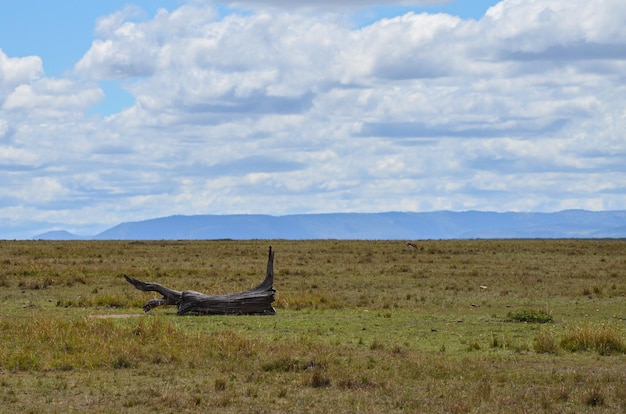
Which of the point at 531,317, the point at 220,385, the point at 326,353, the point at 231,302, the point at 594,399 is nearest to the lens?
the point at 594,399

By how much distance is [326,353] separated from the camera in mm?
19078

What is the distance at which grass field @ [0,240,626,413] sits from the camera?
15156 millimetres

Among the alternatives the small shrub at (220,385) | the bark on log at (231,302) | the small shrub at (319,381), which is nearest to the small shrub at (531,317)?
the bark on log at (231,302)

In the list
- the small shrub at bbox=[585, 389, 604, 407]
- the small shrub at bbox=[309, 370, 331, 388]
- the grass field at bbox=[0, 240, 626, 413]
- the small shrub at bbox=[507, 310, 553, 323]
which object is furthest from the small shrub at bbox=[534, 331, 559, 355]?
the small shrub at bbox=[309, 370, 331, 388]

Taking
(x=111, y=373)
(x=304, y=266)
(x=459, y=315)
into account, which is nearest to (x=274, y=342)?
(x=111, y=373)

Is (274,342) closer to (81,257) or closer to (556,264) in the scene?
(556,264)

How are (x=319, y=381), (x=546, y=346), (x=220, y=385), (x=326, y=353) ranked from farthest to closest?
(x=546, y=346), (x=326, y=353), (x=319, y=381), (x=220, y=385)

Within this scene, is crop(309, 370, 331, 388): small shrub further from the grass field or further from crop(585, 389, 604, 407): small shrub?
crop(585, 389, 604, 407): small shrub

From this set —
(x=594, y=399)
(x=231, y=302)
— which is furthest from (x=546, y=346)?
(x=231, y=302)

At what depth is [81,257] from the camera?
6241 centimetres

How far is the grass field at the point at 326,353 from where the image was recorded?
597 inches

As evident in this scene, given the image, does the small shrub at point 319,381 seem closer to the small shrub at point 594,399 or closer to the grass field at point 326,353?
the grass field at point 326,353

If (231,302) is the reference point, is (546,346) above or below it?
below

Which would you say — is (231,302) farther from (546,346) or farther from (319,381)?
(319,381)
